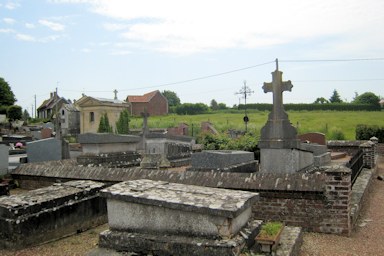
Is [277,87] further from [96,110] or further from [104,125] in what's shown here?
[96,110]

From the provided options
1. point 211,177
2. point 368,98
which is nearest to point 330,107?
point 368,98

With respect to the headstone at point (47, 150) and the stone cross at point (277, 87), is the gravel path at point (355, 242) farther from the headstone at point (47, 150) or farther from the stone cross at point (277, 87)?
the headstone at point (47, 150)

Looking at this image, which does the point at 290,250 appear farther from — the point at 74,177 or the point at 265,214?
the point at 74,177

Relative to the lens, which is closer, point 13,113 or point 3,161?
point 3,161

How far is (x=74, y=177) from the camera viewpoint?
919cm

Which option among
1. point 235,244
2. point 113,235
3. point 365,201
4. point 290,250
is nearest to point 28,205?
point 113,235

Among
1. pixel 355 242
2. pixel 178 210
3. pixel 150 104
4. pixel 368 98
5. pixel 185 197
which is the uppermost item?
pixel 368 98

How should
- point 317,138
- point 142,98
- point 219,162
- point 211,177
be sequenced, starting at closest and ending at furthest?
point 211,177
point 219,162
point 317,138
point 142,98

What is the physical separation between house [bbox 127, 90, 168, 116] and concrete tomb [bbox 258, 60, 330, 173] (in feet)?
191

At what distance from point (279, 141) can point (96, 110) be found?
2313 centimetres

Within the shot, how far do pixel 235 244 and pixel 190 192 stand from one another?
3.71 feet

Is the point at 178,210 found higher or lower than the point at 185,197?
lower

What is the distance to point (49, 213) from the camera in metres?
6.18

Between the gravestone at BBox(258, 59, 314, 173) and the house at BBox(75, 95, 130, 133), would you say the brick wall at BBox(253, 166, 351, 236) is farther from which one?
the house at BBox(75, 95, 130, 133)
